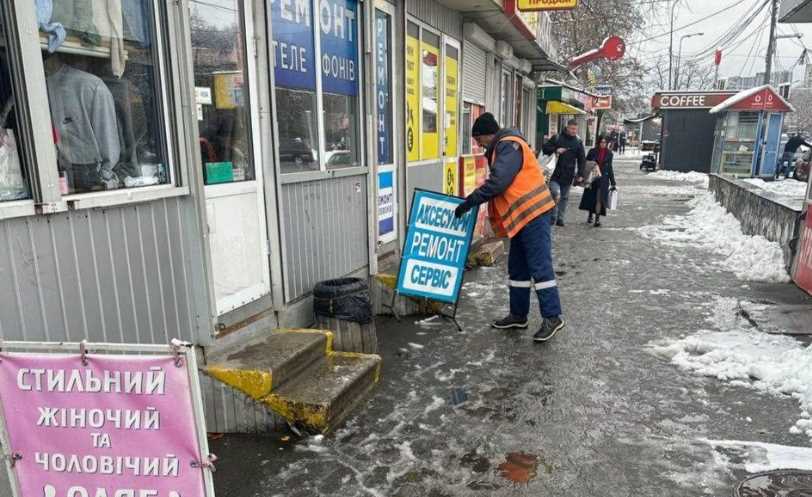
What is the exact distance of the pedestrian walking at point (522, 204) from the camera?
5117mm

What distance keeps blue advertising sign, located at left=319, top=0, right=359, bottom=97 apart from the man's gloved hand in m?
1.61

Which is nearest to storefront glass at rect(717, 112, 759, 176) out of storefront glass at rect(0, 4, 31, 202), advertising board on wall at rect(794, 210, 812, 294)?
advertising board on wall at rect(794, 210, 812, 294)

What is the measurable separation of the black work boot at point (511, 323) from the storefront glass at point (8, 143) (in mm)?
4229

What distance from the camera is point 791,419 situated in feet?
12.3

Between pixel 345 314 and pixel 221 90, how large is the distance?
1.95m

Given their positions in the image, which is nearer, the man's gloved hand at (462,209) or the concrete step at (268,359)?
the concrete step at (268,359)

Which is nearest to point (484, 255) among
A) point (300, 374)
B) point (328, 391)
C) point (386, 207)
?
point (386, 207)

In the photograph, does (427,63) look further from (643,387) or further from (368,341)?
(643,387)

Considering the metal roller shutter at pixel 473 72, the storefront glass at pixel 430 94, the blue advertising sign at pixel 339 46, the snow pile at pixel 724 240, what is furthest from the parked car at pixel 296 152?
the snow pile at pixel 724 240

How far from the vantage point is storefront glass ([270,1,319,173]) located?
14.7ft

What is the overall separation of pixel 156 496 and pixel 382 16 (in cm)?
551

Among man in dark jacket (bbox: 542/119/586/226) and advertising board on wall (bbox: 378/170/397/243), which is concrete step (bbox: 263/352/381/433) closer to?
advertising board on wall (bbox: 378/170/397/243)

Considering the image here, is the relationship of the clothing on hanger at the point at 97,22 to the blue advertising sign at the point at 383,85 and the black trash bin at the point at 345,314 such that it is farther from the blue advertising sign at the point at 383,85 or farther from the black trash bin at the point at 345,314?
the blue advertising sign at the point at 383,85

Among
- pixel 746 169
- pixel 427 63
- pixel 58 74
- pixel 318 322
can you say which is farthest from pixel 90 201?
pixel 746 169
